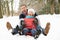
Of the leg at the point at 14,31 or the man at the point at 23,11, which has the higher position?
the man at the point at 23,11

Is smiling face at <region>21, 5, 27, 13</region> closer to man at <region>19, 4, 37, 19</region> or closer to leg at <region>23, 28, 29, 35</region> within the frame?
man at <region>19, 4, 37, 19</region>

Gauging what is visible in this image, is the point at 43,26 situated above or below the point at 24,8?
below

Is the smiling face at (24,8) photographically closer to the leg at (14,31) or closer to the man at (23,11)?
the man at (23,11)

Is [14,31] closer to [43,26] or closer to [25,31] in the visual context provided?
[25,31]

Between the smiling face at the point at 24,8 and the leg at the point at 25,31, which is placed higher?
the smiling face at the point at 24,8

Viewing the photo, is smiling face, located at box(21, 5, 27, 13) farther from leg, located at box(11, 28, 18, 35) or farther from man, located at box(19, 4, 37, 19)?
leg, located at box(11, 28, 18, 35)

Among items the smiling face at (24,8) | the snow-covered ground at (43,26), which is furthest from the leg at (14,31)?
the smiling face at (24,8)

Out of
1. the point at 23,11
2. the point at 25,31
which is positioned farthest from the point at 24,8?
the point at 25,31

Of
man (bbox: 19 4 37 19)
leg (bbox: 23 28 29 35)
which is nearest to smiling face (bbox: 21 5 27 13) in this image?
man (bbox: 19 4 37 19)

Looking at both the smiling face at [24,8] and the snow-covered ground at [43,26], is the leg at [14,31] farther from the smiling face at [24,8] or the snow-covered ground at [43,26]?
the smiling face at [24,8]

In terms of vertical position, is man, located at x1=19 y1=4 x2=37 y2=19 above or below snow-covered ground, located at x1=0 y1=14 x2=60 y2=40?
above

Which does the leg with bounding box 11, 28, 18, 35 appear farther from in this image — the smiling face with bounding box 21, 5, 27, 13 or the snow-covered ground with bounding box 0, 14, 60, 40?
the smiling face with bounding box 21, 5, 27, 13

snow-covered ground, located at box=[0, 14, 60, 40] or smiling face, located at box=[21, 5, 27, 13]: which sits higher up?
smiling face, located at box=[21, 5, 27, 13]

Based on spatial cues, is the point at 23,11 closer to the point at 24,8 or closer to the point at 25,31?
the point at 24,8
